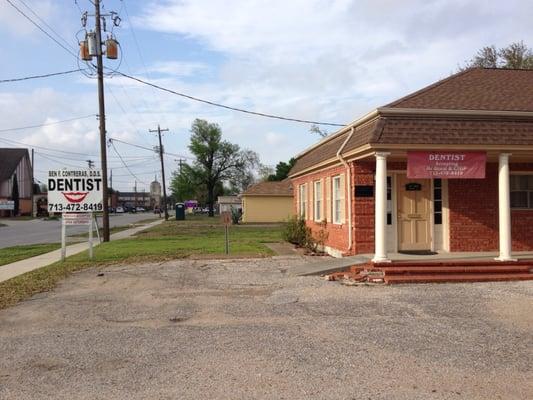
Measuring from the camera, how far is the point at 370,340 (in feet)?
22.5

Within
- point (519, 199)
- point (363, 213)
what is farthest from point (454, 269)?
point (519, 199)

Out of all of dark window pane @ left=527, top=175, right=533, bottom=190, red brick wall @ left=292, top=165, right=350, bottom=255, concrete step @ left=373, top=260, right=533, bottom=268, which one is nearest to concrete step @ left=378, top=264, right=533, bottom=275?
concrete step @ left=373, top=260, right=533, bottom=268

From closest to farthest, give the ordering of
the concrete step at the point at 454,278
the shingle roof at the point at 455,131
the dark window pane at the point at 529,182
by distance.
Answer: the concrete step at the point at 454,278, the shingle roof at the point at 455,131, the dark window pane at the point at 529,182

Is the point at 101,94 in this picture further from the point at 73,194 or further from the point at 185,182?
the point at 185,182

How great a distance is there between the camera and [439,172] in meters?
12.5

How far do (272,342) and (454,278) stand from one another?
5.93 m

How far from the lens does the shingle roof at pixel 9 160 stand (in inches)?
3087

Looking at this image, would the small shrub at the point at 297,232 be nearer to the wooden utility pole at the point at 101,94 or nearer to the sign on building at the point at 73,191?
the sign on building at the point at 73,191

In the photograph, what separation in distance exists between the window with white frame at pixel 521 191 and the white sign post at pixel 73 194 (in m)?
11.8

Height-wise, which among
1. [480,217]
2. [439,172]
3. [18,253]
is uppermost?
[439,172]

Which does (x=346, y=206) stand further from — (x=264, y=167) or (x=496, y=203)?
(x=264, y=167)

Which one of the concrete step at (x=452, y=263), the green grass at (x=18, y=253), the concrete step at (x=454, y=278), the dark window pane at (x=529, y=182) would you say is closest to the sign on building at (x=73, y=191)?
the green grass at (x=18, y=253)

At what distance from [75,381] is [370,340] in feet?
11.4

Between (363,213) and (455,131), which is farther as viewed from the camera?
(363,213)
